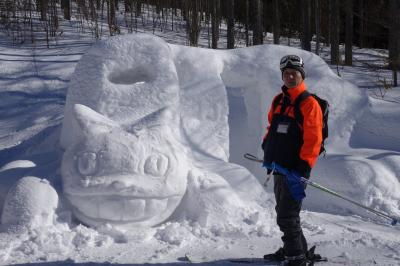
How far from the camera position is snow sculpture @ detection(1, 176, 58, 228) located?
11.2 feet

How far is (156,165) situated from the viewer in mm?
3514

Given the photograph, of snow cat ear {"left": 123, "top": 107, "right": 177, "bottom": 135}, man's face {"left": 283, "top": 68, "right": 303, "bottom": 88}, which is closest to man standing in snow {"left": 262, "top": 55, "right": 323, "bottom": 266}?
man's face {"left": 283, "top": 68, "right": 303, "bottom": 88}

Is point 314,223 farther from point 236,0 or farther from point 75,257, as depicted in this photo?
point 236,0

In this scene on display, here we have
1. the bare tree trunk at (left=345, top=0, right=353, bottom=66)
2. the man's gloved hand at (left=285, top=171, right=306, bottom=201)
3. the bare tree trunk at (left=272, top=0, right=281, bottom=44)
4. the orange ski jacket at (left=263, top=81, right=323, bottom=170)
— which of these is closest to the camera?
the orange ski jacket at (left=263, top=81, right=323, bottom=170)

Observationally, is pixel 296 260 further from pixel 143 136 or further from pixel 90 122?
pixel 90 122

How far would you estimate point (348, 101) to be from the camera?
5.27 m

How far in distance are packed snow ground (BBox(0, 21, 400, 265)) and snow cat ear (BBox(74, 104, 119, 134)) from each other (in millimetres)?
24

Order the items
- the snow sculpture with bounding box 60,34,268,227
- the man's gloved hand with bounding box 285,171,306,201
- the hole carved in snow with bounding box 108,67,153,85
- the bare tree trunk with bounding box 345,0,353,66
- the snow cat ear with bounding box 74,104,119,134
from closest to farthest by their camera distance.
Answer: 1. the man's gloved hand with bounding box 285,171,306,201
2. the snow sculpture with bounding box 60,34,268,227
3. the snow cat ear with bounding box 74,104,119,134
4. the hole carved in snow with bounding box 108,67,153,85
5. the bare tree trunk with bounding box 345,0,353,66

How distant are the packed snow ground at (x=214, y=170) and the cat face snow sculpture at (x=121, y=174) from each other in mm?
57

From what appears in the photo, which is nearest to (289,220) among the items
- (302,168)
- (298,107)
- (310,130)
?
(302,168)

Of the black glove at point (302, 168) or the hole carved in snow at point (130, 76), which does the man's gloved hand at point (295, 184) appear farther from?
the hole carved in snow at point (130, 76)

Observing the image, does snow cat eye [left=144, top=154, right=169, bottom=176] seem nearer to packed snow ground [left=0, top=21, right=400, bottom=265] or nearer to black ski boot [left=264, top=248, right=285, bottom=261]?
packed snow ground [left=0, top=21, right=400, bottom=265]

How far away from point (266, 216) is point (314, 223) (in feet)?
1.36

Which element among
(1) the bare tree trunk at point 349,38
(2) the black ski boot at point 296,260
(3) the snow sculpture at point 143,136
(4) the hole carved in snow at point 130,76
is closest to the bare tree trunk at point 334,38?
(1) the bare tree trunk at point 349,38
